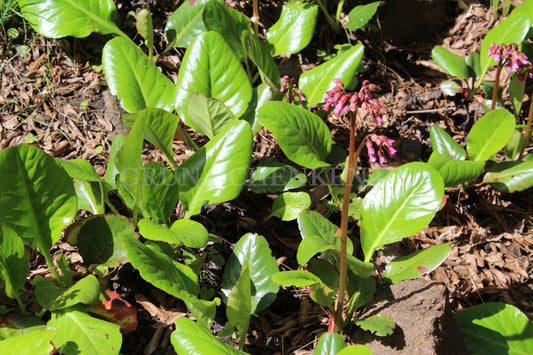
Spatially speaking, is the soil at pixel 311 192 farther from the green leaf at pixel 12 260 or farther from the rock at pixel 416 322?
the green leaf at pixel 12 260

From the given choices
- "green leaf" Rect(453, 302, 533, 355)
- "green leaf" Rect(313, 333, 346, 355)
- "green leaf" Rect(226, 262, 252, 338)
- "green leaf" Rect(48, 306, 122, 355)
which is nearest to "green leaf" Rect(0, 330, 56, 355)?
"green leaf" Rect(48, 306, 122, 355)

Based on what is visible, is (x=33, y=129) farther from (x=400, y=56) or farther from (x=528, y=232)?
(x=528, y=232)

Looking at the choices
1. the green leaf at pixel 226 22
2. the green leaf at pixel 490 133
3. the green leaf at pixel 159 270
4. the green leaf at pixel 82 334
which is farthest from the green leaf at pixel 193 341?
the green leaf at pixel 490 133

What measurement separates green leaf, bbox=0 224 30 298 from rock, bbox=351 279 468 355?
57.9 inches

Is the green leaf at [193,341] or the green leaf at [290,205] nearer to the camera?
the green leaf at [193,341]

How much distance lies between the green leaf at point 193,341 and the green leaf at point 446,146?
1.85 metres

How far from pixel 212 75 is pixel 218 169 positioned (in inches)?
23.1

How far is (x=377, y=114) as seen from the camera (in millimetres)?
1685

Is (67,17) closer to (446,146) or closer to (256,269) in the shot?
(256,269)

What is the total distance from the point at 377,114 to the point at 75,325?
144cm

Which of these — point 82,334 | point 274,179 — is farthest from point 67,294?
point 274,179

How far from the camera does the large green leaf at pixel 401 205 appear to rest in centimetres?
207

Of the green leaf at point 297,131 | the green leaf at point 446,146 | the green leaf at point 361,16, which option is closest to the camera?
the green leaf at point 297,131

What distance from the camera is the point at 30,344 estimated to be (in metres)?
1.55
